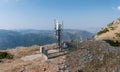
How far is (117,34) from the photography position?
74750 millimetres

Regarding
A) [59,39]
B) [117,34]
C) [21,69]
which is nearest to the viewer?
[21,69]

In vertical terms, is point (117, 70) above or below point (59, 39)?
below

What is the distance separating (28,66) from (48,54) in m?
6.10

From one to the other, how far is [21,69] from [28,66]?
1373 mm

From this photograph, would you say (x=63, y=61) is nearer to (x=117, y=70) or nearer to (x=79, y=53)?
(x=79, y=53)

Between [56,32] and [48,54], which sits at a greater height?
[56,32]

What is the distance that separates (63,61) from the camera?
128 feet

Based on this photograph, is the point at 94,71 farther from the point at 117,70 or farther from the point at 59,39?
the point at 59,39

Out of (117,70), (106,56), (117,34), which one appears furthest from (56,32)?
(117,34)

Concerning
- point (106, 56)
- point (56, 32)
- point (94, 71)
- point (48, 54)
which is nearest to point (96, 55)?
point (106, 56)

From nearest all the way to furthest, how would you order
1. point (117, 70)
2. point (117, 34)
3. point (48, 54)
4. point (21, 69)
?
point (117, 70) < point (21, 69) < point (48, 54) < point (117, 34)

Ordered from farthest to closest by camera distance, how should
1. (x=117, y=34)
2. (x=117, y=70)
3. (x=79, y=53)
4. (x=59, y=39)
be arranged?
1. (x=117, y=34)
2. (x=59, y=39)
3. (x=79, y=53)
4. (x=117, y=70)

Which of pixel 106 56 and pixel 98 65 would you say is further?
pixel 106 56

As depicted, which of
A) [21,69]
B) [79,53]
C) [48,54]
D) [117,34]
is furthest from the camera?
[117,34]
